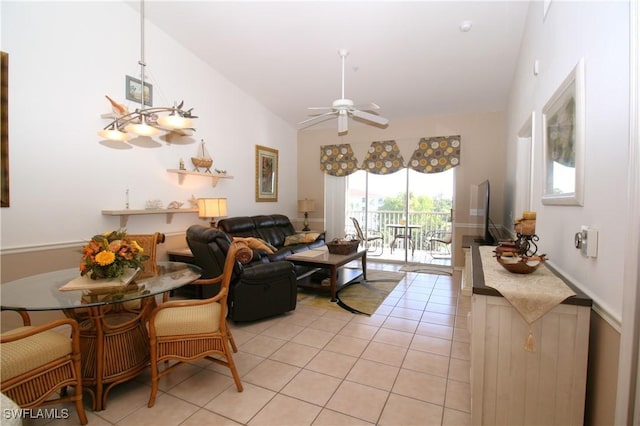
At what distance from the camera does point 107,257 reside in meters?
1.90

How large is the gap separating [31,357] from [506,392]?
2418mm

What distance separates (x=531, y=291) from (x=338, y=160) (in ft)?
17.6

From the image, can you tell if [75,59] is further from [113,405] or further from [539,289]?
[539,289]

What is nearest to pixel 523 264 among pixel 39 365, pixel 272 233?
pixel 39 365

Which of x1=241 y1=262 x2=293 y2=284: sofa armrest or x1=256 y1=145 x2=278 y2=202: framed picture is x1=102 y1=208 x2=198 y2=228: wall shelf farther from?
x1=256 y1=145 x2=278 y2=202: framed picture

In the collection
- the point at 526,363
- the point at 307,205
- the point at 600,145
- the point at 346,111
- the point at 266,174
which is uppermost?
the point at 346,111

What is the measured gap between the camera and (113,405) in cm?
196

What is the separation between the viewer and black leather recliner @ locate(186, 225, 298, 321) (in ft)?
9.45

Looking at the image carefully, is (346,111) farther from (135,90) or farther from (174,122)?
(135,90)

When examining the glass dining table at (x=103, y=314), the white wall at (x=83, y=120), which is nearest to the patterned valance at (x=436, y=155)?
the white wall at (x=83, y=120)

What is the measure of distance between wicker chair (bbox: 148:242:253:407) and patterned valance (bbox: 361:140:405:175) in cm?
457

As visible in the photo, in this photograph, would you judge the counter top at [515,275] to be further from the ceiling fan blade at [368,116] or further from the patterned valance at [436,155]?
the patterned valance at [436,155]

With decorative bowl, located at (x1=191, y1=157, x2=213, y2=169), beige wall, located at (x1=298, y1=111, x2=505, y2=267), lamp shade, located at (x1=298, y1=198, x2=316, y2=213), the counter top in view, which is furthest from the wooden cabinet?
lamp shade, located at (x1=298, y1=198, x2=316, y2=213)

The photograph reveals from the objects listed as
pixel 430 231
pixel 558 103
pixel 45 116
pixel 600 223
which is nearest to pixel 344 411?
pixel 600 223
